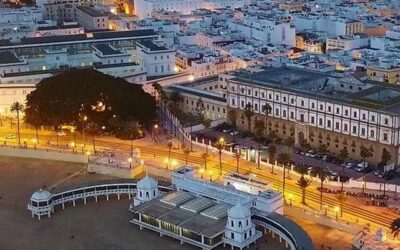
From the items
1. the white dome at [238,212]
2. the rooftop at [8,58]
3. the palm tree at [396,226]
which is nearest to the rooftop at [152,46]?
the rooftop at [8,58]

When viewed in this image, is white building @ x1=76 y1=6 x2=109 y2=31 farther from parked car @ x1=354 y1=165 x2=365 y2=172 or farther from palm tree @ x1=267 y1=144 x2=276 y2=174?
parked car @ x1=354 y1=165 x2=365 y2=172

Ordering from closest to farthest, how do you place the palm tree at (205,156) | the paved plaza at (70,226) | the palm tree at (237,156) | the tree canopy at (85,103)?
the paved plaza at (70,226)
the palm tree at (205,156)
the palm tree at (237,156)
the tree canopy at (85,103)

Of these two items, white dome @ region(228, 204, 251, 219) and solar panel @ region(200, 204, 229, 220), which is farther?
solar panel @ region(200, 204, 229, 220)

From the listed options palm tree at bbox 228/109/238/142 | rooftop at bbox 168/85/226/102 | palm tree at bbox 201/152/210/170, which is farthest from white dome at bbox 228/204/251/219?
rooftop at bbox 168/85/226/102

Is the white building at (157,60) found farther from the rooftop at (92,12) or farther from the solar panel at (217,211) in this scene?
the solar panel at (217,211)

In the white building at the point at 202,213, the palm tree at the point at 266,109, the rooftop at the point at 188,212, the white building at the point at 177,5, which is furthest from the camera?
the white building at the point at 177,5

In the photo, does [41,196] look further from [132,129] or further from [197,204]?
[132,129]
